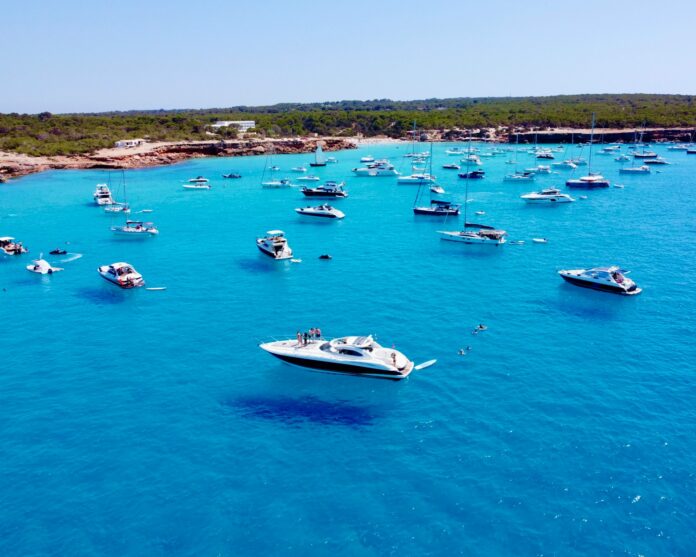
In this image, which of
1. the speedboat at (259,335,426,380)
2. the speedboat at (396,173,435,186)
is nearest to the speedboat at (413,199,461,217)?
the speedboat at (396,173,435,186)

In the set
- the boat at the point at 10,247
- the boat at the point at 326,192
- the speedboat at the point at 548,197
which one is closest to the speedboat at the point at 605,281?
the speedboat at the point at 548,197

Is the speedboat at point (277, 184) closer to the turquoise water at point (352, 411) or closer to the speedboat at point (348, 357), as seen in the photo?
the turquoise water at point (352, 411)

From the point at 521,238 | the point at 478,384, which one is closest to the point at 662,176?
the point at 521,238

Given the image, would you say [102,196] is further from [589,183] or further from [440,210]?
[589,183]

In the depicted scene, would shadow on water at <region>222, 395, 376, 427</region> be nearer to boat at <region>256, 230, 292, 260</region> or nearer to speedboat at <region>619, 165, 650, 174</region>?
boat at <region>256, 230, 292, 260</region>

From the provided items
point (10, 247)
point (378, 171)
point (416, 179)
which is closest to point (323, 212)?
point (416, 179)

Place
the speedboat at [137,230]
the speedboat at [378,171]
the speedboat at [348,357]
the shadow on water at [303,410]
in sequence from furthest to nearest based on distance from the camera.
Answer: the speedboat at [378,171]
the speedboat at [137,230]
the speedboat at [348,357]
the shadow on water at [303,410]
